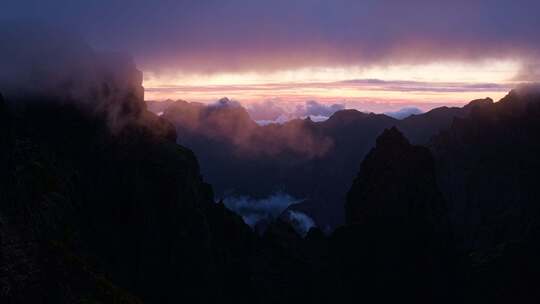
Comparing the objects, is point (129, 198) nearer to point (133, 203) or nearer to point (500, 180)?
point (133, 203)

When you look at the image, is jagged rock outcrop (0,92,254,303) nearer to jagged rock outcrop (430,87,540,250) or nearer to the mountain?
the mountain

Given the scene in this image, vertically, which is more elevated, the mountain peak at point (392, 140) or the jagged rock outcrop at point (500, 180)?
the mountain peak at point (392, 140)

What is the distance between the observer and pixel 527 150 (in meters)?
175

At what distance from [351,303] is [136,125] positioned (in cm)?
7192

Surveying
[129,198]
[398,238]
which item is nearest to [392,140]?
[398,238]

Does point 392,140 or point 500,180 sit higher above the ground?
point 392,140

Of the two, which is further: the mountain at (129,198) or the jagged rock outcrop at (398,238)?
the jagged rock outcrop at (398,238)

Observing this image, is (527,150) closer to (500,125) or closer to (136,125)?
(500,125)

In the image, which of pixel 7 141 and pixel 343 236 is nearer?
pixel 7 141

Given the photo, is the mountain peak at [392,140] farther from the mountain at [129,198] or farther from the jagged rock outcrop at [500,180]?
the mountain at [129,198]

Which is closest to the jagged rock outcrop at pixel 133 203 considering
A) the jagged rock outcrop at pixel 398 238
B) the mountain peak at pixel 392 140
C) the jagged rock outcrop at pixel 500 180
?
the jagged rock outcrop at pixel 398 238

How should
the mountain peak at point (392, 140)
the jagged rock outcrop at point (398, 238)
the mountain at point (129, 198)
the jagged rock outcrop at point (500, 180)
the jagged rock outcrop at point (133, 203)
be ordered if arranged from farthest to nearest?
the jagged rock outcrop at point (500, 180), the mountain peak at point (392, 140), the jagged rock outcrop at point (398, 238), the mountain at point (129, 198), the jagged rock outcrop at point (133, 203)

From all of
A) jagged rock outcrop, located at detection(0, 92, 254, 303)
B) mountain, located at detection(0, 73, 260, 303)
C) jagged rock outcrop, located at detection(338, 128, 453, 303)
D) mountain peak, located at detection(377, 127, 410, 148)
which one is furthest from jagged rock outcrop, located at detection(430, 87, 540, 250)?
jagged rock outcrop, located at detection(0, 92, 254, 303)

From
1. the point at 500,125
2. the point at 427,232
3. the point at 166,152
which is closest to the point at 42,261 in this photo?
the point at 166,152
